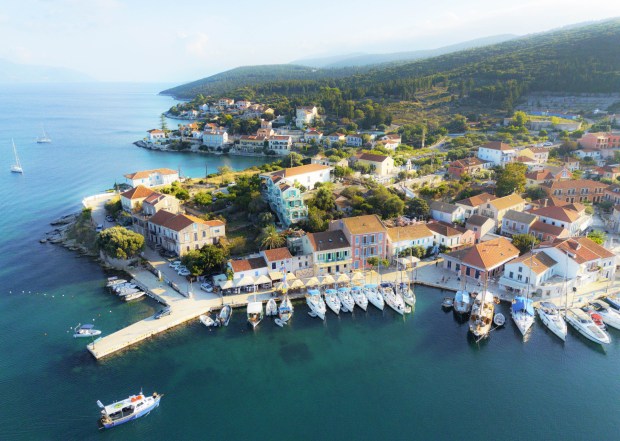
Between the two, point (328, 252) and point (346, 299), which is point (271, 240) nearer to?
point (328, 252)

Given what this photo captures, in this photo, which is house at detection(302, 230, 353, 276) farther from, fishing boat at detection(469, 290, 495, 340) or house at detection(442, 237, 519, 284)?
fishing boat at detection(469, 290, 495, 340)

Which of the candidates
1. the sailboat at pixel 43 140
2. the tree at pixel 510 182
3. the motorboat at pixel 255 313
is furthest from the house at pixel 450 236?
the sailboat at pixel 43 140

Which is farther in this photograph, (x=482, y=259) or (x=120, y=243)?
(x=120, y=243)

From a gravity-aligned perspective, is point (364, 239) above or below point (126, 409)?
above

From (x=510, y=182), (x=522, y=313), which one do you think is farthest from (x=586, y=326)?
(x=510, y=182)

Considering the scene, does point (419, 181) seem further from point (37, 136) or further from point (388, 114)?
point (37, 136)

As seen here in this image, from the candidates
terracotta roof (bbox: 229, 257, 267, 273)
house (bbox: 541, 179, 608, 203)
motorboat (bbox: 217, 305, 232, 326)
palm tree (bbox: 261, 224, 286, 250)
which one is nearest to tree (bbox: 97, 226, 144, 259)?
terracotta roof (bbox: 229, 257, 267, 273)

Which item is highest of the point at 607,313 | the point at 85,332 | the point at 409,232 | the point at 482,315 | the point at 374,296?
the point at 409,232
